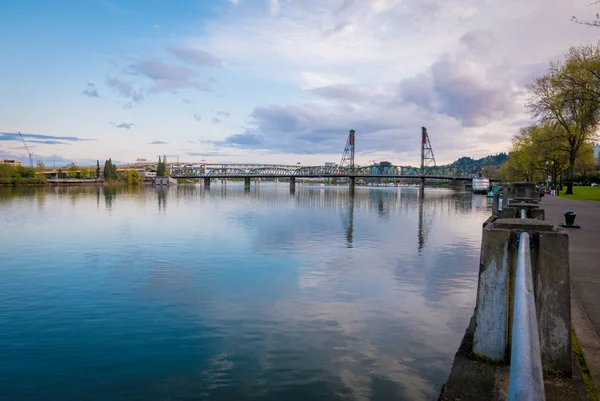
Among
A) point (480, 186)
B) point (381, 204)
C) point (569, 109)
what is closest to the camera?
point (569, 109)

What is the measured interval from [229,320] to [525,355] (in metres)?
11.8

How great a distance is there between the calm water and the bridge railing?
6.71 meters

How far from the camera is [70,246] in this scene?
2728 cm

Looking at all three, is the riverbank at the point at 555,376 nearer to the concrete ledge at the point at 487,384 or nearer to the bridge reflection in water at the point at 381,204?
the concrete ledge at the point at 487,384

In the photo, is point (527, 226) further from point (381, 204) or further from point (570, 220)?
point (381, 204)

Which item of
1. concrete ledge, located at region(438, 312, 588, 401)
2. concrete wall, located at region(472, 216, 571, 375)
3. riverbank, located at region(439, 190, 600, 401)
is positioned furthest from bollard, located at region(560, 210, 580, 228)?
concrete wall, located at region(472, 216, 571, 375)

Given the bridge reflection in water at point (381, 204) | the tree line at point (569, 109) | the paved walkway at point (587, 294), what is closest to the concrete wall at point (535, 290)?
the paved walkway at point (587, 294)

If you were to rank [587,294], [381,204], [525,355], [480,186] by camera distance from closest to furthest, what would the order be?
[525,355]
[587,294]
[381,204]
[480,186]

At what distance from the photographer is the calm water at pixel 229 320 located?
31.3 ft

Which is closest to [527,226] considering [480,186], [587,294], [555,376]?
[555,376]

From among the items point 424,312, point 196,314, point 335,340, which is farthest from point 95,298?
point 424,312

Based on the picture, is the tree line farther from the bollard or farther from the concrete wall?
the concrete wall

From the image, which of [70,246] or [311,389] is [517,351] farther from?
[70,246]

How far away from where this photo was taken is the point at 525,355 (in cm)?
256
